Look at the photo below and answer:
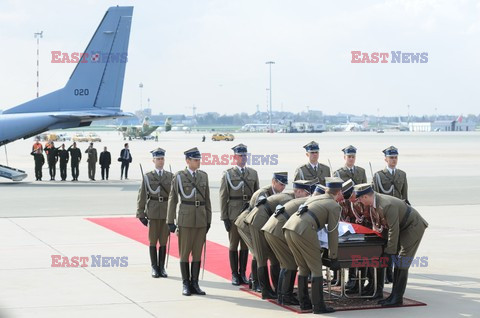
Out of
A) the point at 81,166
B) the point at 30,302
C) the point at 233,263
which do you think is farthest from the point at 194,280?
the point at 81,166

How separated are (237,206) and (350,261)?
234 cm

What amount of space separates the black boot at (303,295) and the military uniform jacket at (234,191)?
215 cm

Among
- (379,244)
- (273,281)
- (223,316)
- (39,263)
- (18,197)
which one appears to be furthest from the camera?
(18,197)

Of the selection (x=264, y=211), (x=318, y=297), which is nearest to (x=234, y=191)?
(x=264, y=211)

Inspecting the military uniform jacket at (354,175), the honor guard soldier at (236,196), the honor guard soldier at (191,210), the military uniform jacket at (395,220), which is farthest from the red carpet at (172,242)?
the military uniform jacket at (395,220)

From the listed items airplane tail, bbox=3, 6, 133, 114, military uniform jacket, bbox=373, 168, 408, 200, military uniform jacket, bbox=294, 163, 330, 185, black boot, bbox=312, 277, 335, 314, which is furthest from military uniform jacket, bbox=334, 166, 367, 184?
airplane tail, bbox=3, 6, 133, 114

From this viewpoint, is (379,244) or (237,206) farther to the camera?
(237,206)

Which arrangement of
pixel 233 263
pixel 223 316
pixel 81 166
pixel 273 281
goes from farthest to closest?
pixel 81 166 < pixel 233 263 < pixel 273 281 < pixel 223 316

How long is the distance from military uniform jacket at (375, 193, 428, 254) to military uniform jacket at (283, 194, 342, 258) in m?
0.63

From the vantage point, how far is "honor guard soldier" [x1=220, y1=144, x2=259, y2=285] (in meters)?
11.0

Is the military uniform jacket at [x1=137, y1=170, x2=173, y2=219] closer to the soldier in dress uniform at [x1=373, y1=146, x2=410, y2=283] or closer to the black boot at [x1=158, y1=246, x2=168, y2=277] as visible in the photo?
the black boot at [x1=158, y1=246, x2=168, y2=277]

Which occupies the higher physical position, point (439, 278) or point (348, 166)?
point (348, 166)

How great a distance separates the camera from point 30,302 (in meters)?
9.46

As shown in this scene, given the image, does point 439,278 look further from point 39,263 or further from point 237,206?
point 39,263
